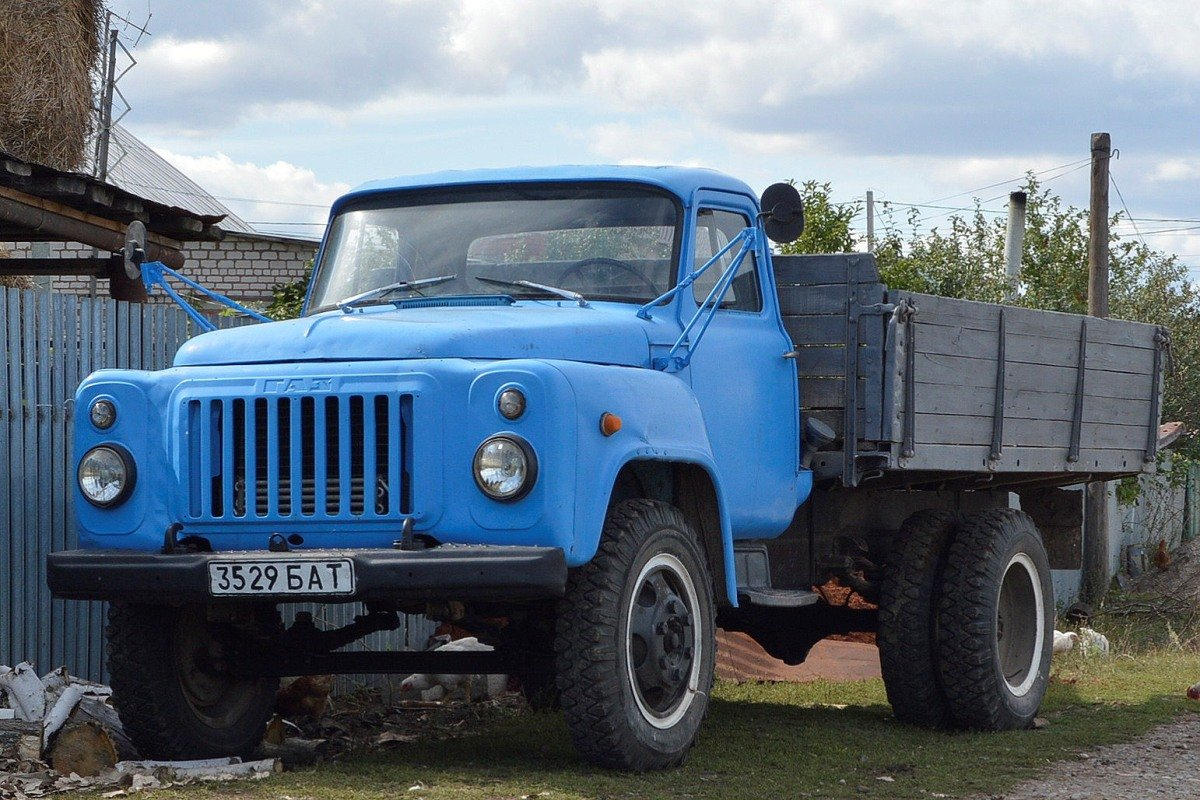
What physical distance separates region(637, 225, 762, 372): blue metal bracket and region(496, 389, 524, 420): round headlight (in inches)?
43.0

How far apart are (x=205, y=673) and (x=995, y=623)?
3.78 metres

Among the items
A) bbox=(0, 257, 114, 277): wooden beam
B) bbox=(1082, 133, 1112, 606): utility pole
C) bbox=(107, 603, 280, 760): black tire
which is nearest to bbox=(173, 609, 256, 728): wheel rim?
bbox=(107, 603, 280, 760): black tire

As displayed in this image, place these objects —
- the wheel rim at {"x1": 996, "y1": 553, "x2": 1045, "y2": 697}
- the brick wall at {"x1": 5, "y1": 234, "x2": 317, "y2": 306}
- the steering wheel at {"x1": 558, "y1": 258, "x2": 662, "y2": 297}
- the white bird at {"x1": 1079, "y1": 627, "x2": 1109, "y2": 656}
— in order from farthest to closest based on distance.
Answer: the brick wall at {"x1": 5, "y1": 234, "x2": 317, "y2": 306}, the white bird at {"x1": 1079, "y1": 627, "x2": 1109, "y2": 656}, the wheel rim at {"x1": 996, "y1": 553, "x2": 1045, "y2": 697}, the steering wheel at {"x1": 558, "y1": 258, "x2": 662, "y2": 297}

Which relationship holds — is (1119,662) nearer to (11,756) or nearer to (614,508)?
(614,508)

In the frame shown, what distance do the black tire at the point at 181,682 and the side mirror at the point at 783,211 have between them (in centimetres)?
264

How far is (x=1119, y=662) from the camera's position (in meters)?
11.8

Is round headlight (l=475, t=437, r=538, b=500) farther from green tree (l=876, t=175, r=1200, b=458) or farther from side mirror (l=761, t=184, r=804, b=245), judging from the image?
green tree (l=876, t=175, r=1200, b=458)

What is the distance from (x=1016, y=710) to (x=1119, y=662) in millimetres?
3746

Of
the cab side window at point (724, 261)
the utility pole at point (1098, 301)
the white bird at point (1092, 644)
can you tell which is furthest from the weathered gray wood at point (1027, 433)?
the utility pole at point (1098, 301)

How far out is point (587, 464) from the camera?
5730 mm

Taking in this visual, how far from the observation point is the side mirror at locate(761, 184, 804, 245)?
7.12 meters

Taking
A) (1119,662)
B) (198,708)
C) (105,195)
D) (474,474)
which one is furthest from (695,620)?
(1119,662)

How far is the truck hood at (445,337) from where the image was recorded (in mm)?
5988

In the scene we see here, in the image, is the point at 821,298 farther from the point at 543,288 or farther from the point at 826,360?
the point at 543,288
